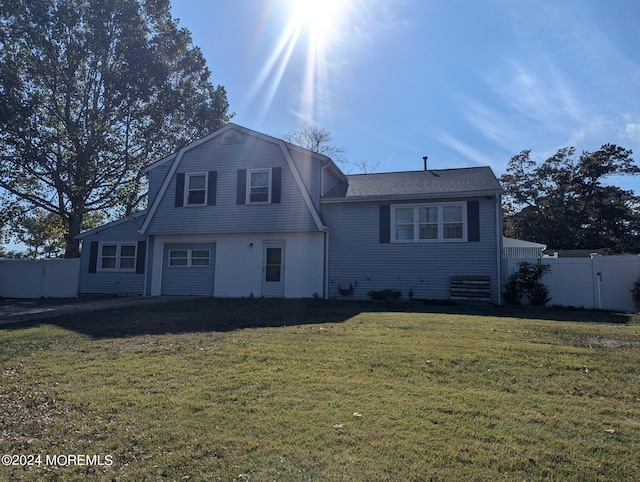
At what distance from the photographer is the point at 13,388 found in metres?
4.70

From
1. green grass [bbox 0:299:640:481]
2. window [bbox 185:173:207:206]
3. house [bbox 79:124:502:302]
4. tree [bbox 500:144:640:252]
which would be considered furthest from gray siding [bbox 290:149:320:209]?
tree [bbox 500:144:640:252]

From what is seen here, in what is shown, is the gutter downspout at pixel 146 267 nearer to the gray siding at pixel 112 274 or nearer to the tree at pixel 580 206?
the gray siding at pixel 112 274

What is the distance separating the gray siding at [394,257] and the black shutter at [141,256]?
757 centimetres

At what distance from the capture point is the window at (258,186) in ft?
50.8

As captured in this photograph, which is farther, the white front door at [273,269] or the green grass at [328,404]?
the white front door at [273,269]

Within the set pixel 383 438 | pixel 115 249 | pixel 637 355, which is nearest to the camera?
pixel 383 438

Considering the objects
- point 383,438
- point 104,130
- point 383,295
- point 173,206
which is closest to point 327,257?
point 383,295

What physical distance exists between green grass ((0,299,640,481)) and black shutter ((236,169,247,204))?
8.65 metres

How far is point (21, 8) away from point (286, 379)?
1030 inches

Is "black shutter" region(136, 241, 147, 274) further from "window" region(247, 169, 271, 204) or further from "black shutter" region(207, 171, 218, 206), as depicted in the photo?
"window" region(247, 169, 271, 204)

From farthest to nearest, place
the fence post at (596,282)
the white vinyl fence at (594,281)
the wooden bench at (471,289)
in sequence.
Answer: the wooden bench at (471,289), the fence post at (596,282), the white vinyl fence at (594,281)

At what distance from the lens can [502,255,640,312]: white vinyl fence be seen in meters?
12.5

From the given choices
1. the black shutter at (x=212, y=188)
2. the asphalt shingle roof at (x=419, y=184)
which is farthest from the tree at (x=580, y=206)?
the black shutter at (x=212, y=188)

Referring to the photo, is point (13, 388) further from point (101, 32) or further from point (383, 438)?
point (101, 32)
